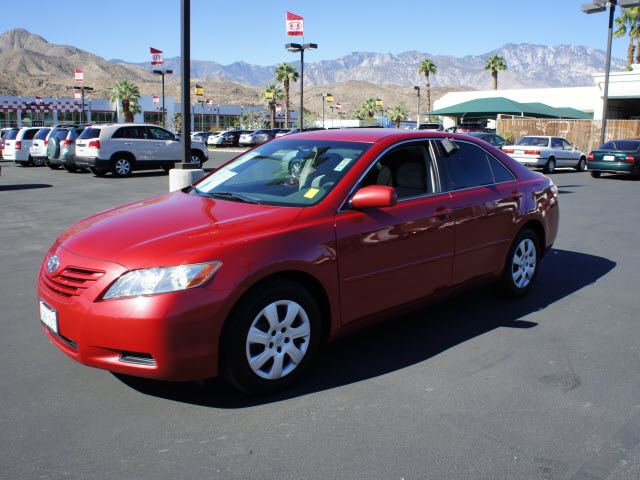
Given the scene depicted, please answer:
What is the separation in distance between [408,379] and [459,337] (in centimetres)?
97

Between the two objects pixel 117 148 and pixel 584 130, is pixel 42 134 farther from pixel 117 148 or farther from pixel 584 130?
pixel 584 130

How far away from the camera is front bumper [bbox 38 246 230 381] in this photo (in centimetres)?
318

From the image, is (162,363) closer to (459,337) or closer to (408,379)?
(408,379)

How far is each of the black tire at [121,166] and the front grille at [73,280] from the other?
17025 millimetres

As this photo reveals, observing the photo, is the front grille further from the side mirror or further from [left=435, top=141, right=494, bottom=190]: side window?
[left=435, top=141, right=494, bottom=190]: side window

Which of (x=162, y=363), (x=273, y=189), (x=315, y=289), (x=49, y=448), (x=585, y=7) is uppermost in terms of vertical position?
(x=585, y=7)

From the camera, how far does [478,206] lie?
496 cm

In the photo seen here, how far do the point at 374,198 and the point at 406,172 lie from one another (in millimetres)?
781

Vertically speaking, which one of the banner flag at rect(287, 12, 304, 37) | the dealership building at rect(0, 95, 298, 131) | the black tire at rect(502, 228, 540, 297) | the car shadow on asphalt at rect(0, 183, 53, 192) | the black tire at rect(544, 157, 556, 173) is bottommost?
the car shadow on asphalt at rect(0, 183, 53, 192)

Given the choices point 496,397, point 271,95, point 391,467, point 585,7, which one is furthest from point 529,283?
point 271,95

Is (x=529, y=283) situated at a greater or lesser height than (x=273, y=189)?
lesser

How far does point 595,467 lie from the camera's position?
9.53 ft

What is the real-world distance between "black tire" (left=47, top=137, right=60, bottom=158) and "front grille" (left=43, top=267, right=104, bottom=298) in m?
19.8

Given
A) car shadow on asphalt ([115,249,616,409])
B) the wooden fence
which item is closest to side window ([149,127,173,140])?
car shadow on asphalt ([115,249,616,409])
